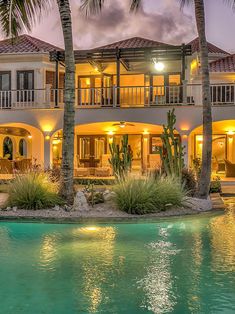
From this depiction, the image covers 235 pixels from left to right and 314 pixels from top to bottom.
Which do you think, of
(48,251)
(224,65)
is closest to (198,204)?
(48,251)

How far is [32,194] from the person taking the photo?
13.9 metres

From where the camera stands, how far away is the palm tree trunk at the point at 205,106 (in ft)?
50.0

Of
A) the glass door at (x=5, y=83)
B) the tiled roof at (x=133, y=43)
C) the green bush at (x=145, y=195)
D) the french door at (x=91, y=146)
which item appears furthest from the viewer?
the french door at (x=91, y=146)

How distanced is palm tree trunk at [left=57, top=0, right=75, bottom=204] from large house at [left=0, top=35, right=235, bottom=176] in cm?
774

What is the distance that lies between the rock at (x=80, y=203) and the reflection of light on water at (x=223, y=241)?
3589 mm

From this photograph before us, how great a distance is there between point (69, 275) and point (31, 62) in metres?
19.8

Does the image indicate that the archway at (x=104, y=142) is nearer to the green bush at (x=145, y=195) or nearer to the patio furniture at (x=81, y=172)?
the patio furniture at (x=81, y=172)

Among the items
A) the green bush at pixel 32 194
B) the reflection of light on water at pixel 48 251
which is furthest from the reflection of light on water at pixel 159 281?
the green bush at pixel 32 194

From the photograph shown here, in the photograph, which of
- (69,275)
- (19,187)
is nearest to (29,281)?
(69,275)

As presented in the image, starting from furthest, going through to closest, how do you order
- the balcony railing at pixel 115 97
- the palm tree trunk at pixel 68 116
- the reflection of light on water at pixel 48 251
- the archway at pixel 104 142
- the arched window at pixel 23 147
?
the arched window at pixel 23 147
the archway at pixel 104 142
the balcony railing at pixel 115 97
the palm tree trunk at pixel 68 116
the reflection of light on water at pixel 48 251

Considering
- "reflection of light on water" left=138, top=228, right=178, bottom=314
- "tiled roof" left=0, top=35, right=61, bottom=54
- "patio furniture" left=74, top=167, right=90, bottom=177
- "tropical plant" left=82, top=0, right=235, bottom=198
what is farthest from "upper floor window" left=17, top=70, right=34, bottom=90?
"reflection of light on water" left=138, top=228, right=178, bottom=314

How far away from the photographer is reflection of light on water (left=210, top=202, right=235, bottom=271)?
8383 millimetres

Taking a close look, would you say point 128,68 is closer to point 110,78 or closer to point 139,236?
point 110,78

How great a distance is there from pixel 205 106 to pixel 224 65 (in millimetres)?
10944
